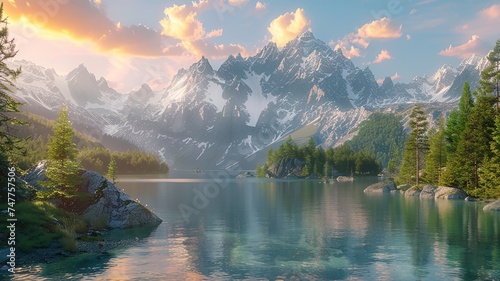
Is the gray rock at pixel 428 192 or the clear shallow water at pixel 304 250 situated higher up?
the gray rock at pixel 428 192

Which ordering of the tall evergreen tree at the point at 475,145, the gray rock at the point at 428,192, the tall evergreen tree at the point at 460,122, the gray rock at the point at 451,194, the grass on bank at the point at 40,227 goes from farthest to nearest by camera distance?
1. the tall evergreen tree at the point at 460,122
2. the gray rock at the point at 428,192
3. the gray rock at the point at 451,194
4. the tall evergreen tree at the point at 475,145
5. the grass on bank at the point at 40,227

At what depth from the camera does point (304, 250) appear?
41.4 meters

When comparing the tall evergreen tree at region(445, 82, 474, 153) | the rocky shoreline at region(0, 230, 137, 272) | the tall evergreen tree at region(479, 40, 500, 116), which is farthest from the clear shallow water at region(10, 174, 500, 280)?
the tall evergreen tree at region(445, 82, 474, 153)

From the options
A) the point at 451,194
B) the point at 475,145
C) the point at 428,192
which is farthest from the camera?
the point at 428,192

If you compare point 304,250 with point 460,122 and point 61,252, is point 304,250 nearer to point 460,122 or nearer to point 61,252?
point 61,252

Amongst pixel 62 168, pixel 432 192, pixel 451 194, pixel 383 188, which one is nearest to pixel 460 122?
pixel 432 192

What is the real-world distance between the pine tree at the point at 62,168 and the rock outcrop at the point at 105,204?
179cm

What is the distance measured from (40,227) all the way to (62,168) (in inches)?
574

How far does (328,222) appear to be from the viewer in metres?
61.9

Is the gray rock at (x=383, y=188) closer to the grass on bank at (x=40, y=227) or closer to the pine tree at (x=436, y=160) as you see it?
the pine tree at (x=436, y=160)

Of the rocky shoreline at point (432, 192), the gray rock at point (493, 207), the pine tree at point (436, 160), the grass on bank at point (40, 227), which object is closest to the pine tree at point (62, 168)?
the grass on bank at point (40, 227)

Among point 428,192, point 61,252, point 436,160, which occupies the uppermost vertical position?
point 436,160

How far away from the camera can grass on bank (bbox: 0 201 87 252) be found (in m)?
38.5

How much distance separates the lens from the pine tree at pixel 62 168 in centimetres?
5409
